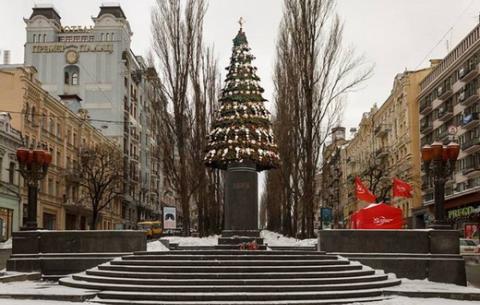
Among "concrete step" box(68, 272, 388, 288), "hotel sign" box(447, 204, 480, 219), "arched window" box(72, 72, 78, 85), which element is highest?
"arched window" box(72, 72, 78, 85)

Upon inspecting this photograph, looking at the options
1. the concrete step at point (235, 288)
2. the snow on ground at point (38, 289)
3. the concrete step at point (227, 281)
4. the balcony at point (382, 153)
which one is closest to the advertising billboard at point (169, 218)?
the snow on ground at point (38, 289)

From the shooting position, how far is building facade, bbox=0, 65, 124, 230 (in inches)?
1820

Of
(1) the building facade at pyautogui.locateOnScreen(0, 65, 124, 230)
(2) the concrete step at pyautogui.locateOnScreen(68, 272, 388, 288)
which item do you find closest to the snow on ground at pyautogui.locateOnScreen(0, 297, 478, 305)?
(2) the concrete step at pyautogui.locateOnScreen(68, 272, 388, 288)

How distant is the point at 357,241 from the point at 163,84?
647 inches

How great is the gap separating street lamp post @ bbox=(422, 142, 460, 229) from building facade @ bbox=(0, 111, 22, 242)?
31130 millimetres

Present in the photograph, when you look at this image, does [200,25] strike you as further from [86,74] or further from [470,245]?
[86,74]

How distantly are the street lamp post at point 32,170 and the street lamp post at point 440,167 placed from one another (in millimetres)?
11951

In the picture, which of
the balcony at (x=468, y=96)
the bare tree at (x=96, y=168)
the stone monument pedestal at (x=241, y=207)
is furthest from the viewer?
the bare tree at (x=96, y=168)

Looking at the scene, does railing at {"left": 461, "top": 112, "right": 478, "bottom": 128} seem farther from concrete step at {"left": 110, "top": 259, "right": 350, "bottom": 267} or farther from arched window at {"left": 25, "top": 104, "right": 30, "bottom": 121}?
concrete step at {"left": 110, "top": 259, "right": 350, "bottom": 267}

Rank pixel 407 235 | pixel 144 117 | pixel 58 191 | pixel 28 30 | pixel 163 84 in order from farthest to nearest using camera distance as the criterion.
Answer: pixel 144 117
pixel 28 30
pixel 58 191
pixel 163 84
pixel 407 235

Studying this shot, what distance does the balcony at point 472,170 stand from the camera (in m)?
48.6

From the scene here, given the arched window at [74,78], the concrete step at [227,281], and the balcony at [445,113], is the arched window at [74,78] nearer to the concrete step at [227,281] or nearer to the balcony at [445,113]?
the balcony at [445,113]

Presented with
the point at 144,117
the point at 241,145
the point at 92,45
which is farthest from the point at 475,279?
the point at 144,117

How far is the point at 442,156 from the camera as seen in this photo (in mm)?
19594
